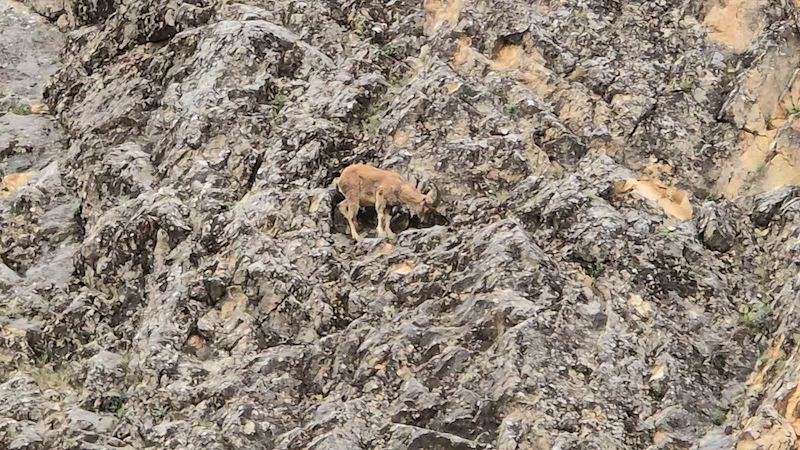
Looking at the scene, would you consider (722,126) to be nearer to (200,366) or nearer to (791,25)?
(791,25)

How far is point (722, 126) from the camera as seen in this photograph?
16203 millimetres

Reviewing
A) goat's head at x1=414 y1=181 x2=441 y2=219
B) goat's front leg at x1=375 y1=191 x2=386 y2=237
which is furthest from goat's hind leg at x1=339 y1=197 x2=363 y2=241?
goat's head at x1=414 y1=181 x2=441 y2=219

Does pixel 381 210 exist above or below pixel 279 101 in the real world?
below

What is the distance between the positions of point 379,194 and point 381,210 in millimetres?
243

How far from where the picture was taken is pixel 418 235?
49.7 ft

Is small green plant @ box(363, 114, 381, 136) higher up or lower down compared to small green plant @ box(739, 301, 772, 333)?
lower down

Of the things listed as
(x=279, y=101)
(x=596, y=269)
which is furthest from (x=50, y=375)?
(x=596, y=269)

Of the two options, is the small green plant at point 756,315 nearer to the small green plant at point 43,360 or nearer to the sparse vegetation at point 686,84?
the sparse vegetation at point 686,84

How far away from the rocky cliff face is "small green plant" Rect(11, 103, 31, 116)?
0.24m

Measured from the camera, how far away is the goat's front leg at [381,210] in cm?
1512

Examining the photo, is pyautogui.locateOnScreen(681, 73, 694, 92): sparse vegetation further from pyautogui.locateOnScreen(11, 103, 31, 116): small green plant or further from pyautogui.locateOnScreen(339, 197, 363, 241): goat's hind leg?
pyautogui.locateOnScreen(11, 103, 31, 116): small green plant

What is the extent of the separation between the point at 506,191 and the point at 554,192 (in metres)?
0.75

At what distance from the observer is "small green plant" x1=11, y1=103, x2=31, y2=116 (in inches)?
776

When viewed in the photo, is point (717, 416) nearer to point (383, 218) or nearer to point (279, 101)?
point (383, 218)
